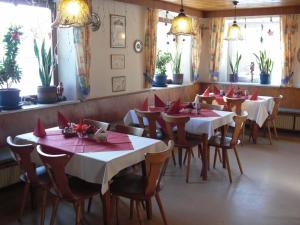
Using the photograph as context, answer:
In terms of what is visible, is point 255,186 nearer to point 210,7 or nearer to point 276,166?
point 276,166

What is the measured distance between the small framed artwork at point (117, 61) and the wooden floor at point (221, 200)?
5.95ft

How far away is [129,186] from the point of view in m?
2.81

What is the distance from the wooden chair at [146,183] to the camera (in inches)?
102

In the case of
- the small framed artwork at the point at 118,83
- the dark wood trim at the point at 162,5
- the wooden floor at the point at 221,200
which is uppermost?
the dark wood trim at the point at 162,5

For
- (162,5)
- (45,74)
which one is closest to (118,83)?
(45,74)

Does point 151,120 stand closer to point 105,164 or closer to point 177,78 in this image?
point 105,164

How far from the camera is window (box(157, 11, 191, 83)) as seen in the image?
21.8ft

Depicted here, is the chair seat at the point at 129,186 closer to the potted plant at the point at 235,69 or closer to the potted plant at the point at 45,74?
the potted plant at the point at 45,74

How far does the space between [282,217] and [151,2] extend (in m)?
4.09

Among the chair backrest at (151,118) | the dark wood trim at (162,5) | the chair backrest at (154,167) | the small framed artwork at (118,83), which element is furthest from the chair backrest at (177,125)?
the dark wood trim at (162,5)

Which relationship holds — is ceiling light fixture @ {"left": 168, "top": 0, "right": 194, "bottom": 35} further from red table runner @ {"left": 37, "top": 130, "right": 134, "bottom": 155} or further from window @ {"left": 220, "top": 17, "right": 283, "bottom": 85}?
window @ {"left": 220, "top": 17, "right": 283, "bottom": 85}

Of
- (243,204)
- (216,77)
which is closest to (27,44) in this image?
(243,204)

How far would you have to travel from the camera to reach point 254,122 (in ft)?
19.0

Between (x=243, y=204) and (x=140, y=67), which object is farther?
(x=140, y=67)
